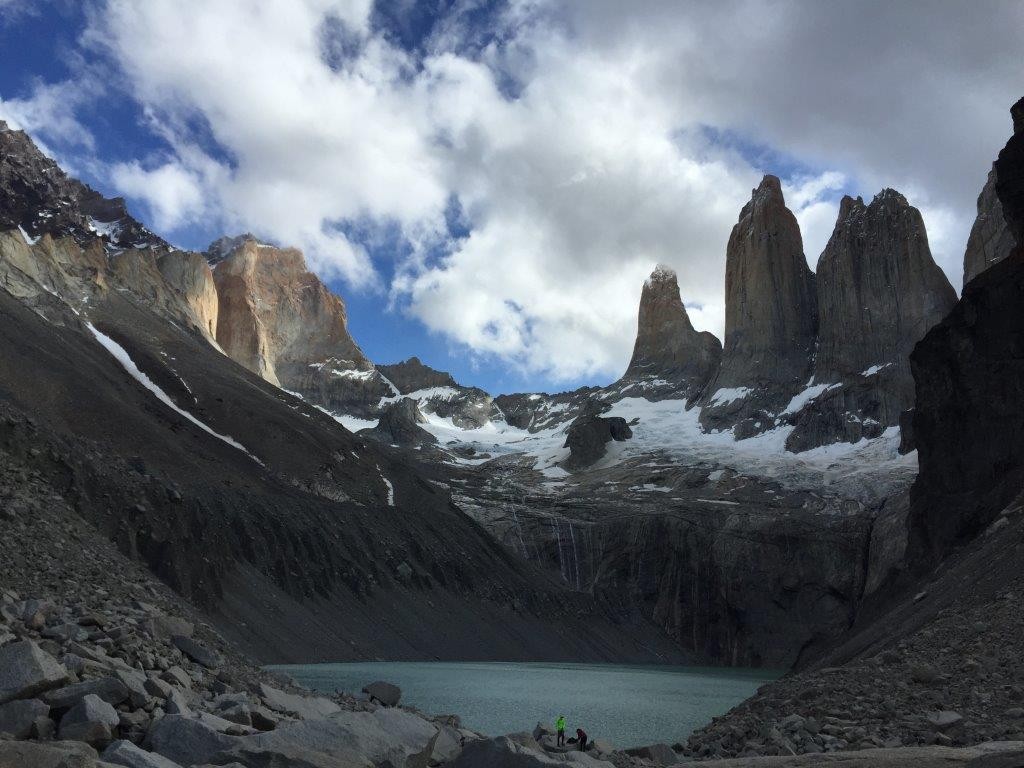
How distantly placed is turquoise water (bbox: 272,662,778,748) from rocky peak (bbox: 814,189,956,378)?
10259cm

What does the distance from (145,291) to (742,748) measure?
11444cm

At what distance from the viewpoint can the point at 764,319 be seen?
174 m

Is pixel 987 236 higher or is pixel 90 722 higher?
pixel 987 236

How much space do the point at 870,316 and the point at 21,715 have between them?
160486 mm

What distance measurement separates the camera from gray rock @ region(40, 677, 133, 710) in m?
10.0

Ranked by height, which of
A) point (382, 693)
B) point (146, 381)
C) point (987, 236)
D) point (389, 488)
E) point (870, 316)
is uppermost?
point (870, 316)

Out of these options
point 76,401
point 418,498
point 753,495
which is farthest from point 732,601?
point 76,401

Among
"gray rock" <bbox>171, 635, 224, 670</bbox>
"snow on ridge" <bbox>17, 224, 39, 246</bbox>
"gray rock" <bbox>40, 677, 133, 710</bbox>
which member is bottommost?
"gray rock" <bbox>40, 677, 133, 710</bbox>

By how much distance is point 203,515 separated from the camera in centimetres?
5856

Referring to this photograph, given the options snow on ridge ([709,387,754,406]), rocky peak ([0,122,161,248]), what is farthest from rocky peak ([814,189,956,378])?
rocky peak ([0,122,161,248])

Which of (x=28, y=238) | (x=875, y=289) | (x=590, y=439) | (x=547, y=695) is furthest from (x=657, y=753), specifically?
(x=875, y=289)

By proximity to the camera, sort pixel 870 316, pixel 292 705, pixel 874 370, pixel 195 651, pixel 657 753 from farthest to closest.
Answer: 1. pixel 870 316
2. pixel 874 370
3. pixel 657 753
4. pixel 195 651
5. pixel 292 705

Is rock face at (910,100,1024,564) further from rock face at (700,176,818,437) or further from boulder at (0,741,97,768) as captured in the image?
rock face at (700,176,818,437)

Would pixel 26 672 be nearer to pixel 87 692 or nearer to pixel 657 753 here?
pixel 87 692
